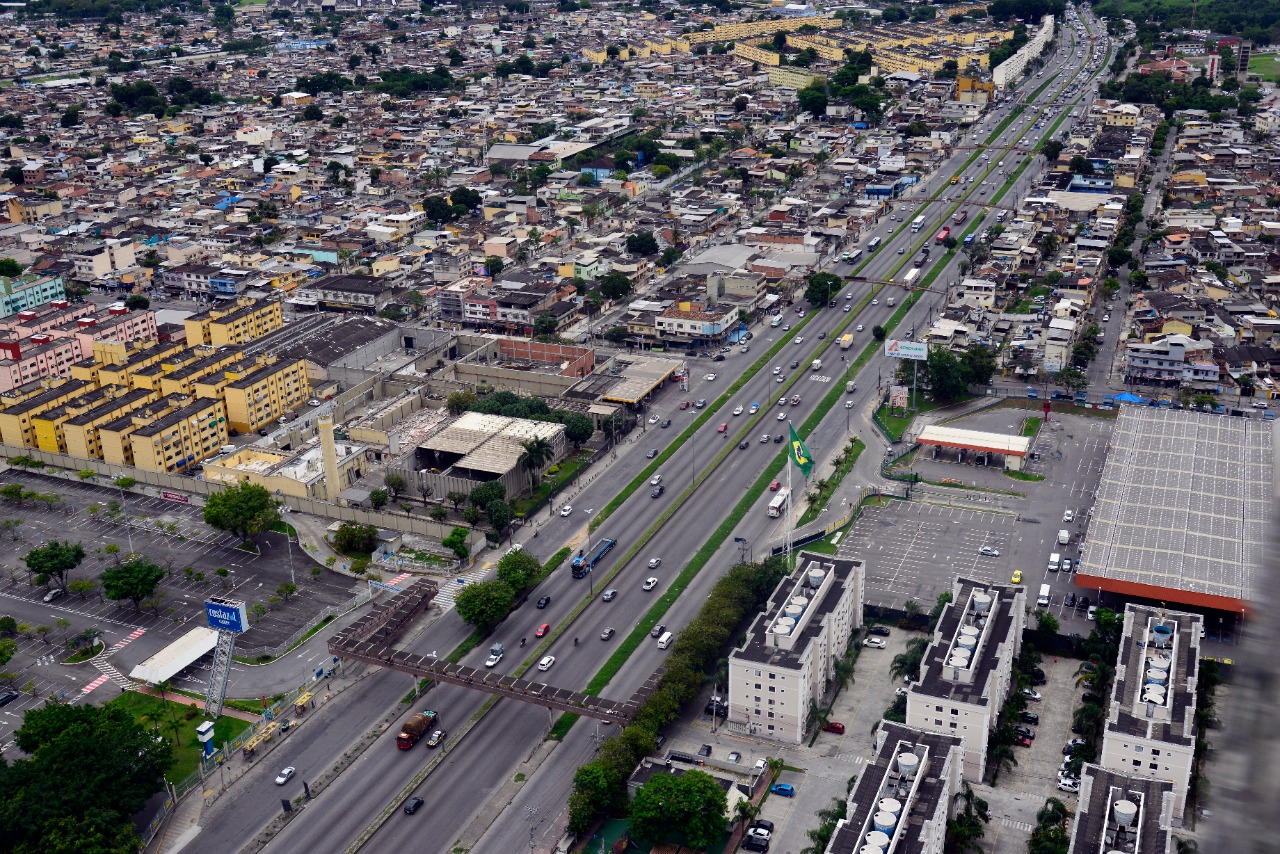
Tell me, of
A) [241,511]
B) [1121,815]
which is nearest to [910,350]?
[241,511]

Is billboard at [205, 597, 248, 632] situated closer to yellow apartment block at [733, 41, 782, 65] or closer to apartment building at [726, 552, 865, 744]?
apartment building at [726, 552, 865, 744]

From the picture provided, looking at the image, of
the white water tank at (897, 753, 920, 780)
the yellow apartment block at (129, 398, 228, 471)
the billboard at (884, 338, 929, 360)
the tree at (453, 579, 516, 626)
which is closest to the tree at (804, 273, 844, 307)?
the billboard at (884, 338, 929, 360)

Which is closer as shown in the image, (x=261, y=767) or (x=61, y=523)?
(x=261, y=767)

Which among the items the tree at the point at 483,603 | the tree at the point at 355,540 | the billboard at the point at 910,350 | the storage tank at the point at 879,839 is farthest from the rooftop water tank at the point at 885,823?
the billboard at the point at 910,350

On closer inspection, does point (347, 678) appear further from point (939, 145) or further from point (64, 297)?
point (939, 145)

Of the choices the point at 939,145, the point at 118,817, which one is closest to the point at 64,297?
the point at 118,817

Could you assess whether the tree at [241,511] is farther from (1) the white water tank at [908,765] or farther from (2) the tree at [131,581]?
(1) the white water tank at [908,765]
